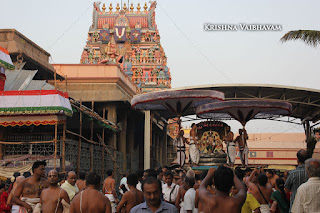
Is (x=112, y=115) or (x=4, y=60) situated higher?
(x=4, y=60)

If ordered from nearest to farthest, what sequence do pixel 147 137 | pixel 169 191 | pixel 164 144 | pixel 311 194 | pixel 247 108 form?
pixel 311 194, pixel 169 191, pixel 247 108, pixel 147 137, pixel 164 144

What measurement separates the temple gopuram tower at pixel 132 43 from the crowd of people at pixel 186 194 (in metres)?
42.0

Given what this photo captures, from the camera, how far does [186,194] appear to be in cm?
898

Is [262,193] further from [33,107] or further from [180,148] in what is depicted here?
[180,148]

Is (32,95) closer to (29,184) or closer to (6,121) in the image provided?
(6,121)

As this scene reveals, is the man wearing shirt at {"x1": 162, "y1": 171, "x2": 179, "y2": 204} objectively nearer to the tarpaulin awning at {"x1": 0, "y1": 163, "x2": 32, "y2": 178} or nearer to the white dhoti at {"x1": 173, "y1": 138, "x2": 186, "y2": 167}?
the tarpaulin awning at {"x1": 0, "y1": 163, "x2": 32, "y2": 178}

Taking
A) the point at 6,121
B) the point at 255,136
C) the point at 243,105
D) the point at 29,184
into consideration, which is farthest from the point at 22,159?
the point at 255,136

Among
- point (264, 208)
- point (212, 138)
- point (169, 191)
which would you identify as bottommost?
point (264, 208)

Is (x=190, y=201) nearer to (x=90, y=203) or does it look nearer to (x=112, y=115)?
(x=90, y=203)

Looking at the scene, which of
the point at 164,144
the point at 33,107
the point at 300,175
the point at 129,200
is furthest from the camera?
the point at 164,144

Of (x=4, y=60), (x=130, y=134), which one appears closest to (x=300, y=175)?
(x=4, y=60)

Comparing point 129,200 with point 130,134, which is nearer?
point 129,200

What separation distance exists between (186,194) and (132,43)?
4863 centimetres

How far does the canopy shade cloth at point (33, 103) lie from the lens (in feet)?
56.6
